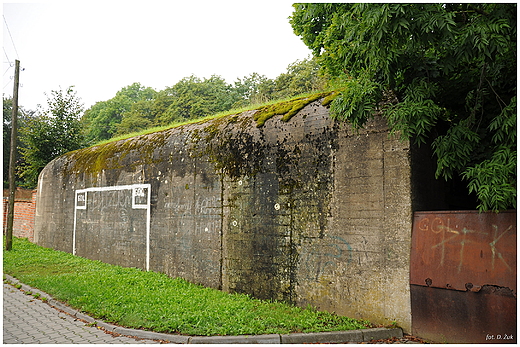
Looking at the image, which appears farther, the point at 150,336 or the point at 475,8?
the point at 150,336

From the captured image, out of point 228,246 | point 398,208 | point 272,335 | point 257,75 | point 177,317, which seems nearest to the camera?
point 272,335

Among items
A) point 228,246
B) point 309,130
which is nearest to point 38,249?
point 228,246

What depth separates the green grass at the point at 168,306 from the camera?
5.69 m

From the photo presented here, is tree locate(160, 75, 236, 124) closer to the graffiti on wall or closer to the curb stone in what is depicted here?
the graffiti on wall

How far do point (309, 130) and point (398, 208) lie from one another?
2.01m

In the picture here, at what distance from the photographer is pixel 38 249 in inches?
569

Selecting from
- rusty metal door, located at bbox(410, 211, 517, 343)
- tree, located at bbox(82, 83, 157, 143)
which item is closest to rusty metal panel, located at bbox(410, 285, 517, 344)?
rusty metal door, located at bbox(410, 211, 517, 343)

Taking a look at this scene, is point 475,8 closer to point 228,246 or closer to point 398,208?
point 398,208

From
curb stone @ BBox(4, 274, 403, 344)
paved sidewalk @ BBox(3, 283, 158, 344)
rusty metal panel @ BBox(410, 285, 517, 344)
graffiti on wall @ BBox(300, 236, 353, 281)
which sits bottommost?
paved sidewalk @ BBox(3, 283, 158, 344)

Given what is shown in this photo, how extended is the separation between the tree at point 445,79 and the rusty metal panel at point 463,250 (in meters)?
→ 0.29

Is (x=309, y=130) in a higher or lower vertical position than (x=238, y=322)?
higher

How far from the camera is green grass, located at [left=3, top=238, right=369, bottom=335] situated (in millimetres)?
5691

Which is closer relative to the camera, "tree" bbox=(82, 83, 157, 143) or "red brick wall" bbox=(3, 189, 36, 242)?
"red brick wall" bbox=(3, 189, 36, 242)

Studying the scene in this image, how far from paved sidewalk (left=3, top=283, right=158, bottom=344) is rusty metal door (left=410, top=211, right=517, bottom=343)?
367cm
